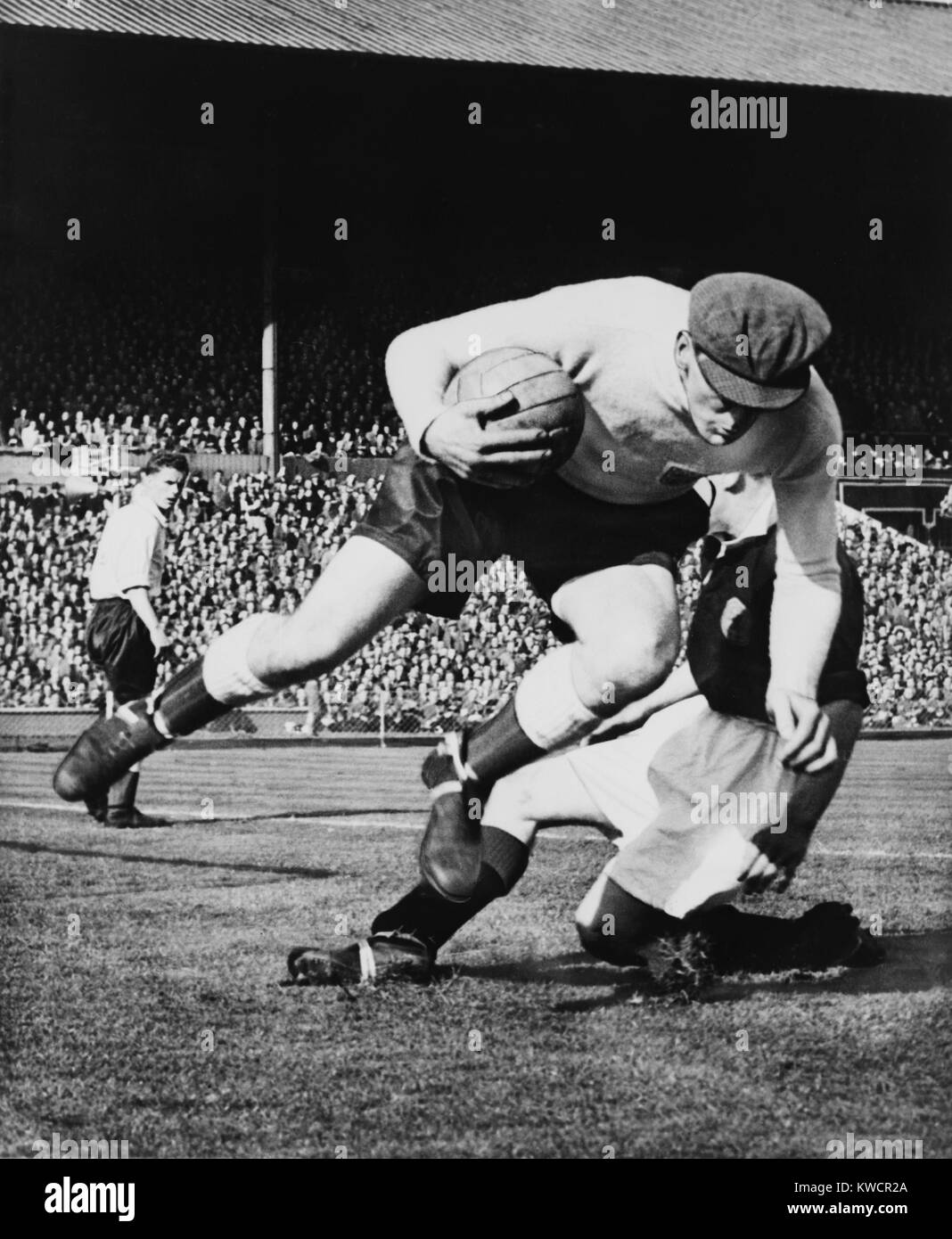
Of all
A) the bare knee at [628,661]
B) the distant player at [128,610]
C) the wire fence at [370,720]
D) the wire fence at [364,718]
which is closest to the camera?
the bare knee at [628,661]

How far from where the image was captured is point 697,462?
3752mm

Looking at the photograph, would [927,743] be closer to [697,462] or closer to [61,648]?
[697,462]

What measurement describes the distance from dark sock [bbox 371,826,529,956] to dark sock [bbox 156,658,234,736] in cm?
66

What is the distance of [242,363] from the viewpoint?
24.9 feet

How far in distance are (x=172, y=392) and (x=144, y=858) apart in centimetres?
294

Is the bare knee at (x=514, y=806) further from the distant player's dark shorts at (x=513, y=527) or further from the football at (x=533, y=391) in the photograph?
the football at (x=533, y=391)

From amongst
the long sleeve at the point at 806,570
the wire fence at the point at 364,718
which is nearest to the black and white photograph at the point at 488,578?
the long sleeve at the point at 806,570

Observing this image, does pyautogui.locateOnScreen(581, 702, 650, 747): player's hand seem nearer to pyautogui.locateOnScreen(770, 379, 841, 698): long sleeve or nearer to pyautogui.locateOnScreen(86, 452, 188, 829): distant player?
pyautogui.locateOnScreen(770, 379, 841, 698): long sleeve

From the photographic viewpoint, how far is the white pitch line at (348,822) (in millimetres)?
5120

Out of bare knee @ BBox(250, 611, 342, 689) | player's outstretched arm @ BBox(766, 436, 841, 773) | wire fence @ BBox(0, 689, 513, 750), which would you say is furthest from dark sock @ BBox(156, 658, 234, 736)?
wire fence @ BBox(0, 689, 513, 750)

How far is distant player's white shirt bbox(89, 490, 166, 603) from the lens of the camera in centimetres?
500

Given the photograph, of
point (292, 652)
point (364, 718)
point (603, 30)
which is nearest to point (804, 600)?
point (292, 652)

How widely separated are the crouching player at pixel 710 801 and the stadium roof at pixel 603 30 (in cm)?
186

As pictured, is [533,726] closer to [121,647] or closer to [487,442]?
→ [487,442]
